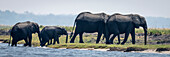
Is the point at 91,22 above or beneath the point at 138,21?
beneath

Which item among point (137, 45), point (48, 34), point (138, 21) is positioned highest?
point (138, 21)

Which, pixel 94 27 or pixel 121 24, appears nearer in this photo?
pixel 121 24

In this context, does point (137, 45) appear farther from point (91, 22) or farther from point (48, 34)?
point (48, 34)

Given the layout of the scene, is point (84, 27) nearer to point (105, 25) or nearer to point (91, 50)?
point (105, 25)

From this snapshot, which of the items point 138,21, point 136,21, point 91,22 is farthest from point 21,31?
point 138,21

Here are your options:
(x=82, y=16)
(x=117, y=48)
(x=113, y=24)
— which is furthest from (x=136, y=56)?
(x=82, y=16)

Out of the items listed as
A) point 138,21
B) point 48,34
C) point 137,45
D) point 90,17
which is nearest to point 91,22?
point 90,17

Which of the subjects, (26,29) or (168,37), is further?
(168,37)

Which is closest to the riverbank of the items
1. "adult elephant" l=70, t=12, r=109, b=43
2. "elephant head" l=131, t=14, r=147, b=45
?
"elephant head" l=131, t=14, r=147, b=45

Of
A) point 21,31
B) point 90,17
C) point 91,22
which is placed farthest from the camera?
point 90,17

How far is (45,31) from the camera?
52.4 meters

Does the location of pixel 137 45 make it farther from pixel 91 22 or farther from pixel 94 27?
pixel 91 22

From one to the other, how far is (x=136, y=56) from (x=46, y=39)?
1800 cm

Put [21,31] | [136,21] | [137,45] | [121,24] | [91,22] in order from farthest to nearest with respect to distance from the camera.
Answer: [91,22] < [136,21] < [121,24] < [21,31] < [137,45]
